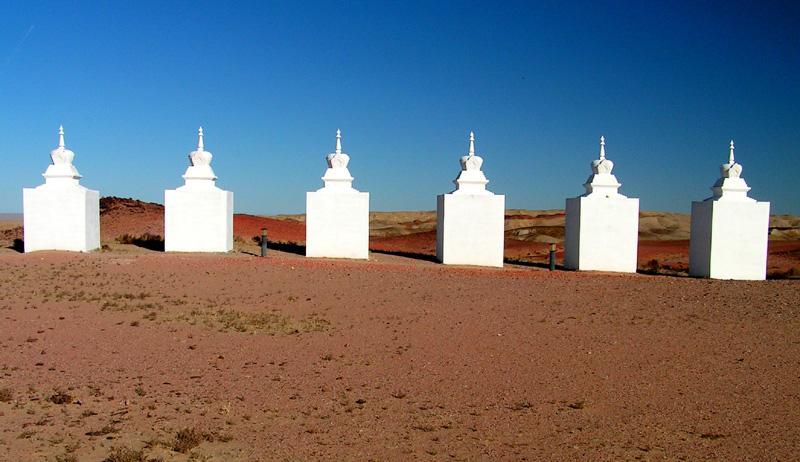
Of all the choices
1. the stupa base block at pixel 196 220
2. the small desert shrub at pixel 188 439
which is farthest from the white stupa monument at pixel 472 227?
the small desert shrub at pixel 188 439

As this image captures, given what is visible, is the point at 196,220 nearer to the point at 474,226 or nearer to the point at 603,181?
the point at 474,226

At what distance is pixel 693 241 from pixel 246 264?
11.3m

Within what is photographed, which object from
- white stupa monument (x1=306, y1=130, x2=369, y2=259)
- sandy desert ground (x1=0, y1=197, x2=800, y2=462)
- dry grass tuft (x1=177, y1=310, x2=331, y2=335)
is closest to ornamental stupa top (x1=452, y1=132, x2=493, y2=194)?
white stupa monument (x1=306, y1=130, x2=369, y2=259)

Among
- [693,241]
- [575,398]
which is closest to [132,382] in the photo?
[575,398]

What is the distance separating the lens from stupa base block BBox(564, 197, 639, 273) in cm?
1662

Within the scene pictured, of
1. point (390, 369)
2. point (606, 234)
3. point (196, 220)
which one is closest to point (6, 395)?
point (390, 369)

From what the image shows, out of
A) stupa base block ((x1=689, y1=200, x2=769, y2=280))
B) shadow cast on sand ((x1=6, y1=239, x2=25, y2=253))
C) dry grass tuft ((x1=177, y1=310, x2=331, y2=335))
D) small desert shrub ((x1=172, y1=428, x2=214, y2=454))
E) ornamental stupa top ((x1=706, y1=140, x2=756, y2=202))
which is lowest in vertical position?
small desert shrub ((x1=172, y1=428, x2=214, y2=454))

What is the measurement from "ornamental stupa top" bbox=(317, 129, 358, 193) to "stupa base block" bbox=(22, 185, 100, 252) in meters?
6.26

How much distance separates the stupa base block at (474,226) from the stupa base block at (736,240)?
513 centimetres

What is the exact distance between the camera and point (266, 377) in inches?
261

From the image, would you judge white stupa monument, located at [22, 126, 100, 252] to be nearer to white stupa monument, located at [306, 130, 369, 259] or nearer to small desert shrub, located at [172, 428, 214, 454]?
white stupa monument, located at [306, 130, 369, 259]

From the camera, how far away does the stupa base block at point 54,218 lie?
656 inches

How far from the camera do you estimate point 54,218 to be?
54.7 ft

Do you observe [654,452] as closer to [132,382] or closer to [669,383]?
[669,383]
